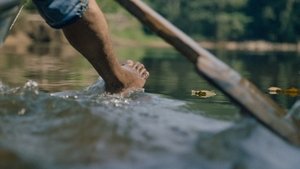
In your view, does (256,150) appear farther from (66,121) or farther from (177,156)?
(66,121)

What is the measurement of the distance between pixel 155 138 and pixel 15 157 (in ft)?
1.04

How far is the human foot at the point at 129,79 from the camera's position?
237 cm

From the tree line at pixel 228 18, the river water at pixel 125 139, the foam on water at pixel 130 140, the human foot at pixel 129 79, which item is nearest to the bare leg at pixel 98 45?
the human foot at pixel 129 79

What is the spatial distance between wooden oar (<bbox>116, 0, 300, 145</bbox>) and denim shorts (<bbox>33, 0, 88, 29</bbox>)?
1.38ft

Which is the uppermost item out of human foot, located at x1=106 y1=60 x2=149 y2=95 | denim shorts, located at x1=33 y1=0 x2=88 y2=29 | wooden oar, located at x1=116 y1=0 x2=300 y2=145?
denim shorts, located at x1=33 y1=0 x2=88 y2=29

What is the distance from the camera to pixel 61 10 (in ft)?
6.44

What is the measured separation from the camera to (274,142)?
138 cm

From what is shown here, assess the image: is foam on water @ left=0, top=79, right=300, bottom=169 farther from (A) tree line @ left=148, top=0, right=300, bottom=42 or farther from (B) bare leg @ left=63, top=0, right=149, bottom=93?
(A) tree line @ left=148, top=0, right=300, bottom=42

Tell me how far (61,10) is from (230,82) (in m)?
0.71

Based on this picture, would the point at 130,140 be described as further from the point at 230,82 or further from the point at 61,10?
the point at 61,10

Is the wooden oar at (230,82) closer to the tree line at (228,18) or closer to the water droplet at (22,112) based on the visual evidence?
the water droplet at (22,112)

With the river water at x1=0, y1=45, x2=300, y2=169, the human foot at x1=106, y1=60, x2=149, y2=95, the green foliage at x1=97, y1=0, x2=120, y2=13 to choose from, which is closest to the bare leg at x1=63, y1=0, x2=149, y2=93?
the human foot at x1=106, y1=60, x2=149, y2=95

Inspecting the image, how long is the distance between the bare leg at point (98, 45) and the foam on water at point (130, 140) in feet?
1.74

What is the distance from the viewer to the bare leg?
2.22m
